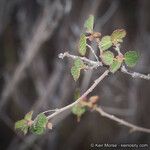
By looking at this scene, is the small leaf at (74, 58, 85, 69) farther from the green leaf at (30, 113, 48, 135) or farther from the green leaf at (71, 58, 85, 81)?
the green leaf at (30, 113, 48, 135)

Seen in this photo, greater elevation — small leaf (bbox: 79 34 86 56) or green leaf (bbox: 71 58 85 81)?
small leaf (bbox: 79 34 86 56)

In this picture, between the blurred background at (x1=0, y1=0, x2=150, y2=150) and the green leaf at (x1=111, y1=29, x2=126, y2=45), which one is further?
the blurred background at (x1=0, y1=0, x2=150, y2=150)

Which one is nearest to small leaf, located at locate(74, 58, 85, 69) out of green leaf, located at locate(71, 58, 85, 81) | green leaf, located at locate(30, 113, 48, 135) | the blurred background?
green leaf, located at locate(71, 58, 85, 81)

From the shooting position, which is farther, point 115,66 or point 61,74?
point 61,74

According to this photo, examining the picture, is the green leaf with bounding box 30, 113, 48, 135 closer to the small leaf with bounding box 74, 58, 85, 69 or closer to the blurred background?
the small leaf with bounding box 74, 58, 85, 69

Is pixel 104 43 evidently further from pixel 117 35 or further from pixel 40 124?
pixel 40 124

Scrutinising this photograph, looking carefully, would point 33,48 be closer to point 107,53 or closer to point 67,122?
point 67,122

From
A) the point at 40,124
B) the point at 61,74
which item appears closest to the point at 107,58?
the point at 40,124
